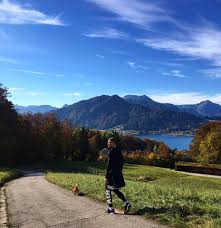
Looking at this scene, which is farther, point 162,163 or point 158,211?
point 162,163

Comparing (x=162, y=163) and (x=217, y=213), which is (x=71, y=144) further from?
(x=217, y=213)

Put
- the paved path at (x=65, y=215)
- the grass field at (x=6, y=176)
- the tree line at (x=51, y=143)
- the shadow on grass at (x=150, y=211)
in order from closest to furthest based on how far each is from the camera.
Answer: the paved path at (x=65, y=215), the shadow on grass at (x=150, y=211), the grass field at (x=6, y=176), the tree line at (x=51, y=143)

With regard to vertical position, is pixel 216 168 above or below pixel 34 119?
below

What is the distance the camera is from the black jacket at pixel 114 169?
44.7ft

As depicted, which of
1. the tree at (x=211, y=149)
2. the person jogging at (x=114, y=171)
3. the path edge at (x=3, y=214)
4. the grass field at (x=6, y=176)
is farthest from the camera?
the tree at (x=211, y=149)

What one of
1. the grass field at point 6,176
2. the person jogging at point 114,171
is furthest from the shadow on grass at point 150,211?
the grass field at point 6,176

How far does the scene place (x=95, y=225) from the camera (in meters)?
11.7

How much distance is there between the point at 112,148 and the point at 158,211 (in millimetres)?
2512

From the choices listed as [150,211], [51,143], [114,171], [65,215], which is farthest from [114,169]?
[51,143]

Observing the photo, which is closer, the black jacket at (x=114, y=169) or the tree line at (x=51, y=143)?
the black jacket at (x=114, y=169)

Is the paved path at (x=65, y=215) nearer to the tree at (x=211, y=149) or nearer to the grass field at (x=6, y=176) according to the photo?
the grass field at (x=6, y=176)

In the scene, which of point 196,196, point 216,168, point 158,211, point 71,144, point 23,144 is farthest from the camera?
point 71,144

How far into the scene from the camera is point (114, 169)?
13.6 m

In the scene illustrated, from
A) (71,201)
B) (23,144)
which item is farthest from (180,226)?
(23,144)
